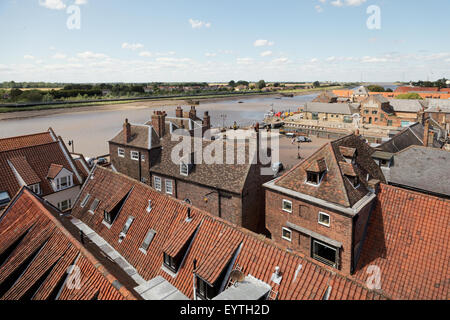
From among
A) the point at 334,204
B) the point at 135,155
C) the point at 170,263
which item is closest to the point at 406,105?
the point at 334,204

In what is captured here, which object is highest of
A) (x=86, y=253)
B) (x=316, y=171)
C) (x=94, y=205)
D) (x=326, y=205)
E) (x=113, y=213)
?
(x=316, y=171)

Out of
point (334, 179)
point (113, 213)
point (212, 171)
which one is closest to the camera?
A: point (334, 179)

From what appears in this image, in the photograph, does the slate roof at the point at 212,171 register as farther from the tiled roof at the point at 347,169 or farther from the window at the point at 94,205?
the window at the point at 94,205

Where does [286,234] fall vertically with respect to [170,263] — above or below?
below

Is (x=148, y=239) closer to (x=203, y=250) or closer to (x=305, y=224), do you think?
(x=203, y=250)

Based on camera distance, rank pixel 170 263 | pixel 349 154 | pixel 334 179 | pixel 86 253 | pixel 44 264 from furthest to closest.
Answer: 1. pixel 349 154
2. pixel 334 179
3. pixel 170 263
4. pixel 44 264
5. pixel 86 253

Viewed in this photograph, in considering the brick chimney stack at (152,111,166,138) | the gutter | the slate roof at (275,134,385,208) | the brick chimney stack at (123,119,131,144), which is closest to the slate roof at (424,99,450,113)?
the slate roof at (275,134,385,208)

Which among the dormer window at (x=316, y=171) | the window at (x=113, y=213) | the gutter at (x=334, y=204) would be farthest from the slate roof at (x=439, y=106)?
the window at (x=113, y=213)
